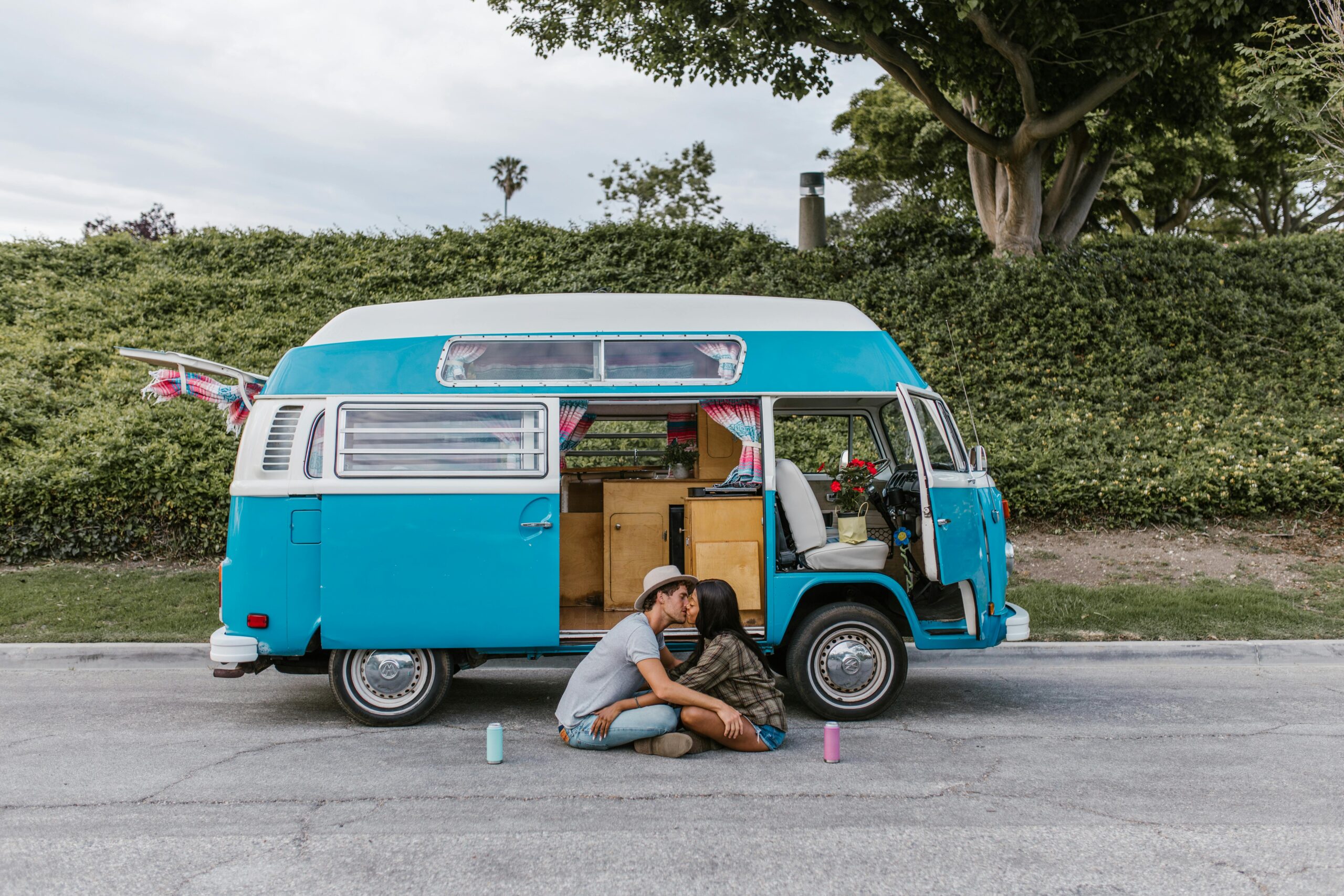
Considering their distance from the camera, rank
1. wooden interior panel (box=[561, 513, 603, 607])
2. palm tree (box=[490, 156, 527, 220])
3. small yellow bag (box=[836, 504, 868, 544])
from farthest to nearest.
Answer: palm tree (box=[490, 156, 527, 220]), wooden interior panel (box=[561, 513, 603, 607]), small yellow bag (box=[836, 504, 868, 544])

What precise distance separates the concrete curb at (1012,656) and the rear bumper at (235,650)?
7.67 feet

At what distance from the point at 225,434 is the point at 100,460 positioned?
58.5 inches

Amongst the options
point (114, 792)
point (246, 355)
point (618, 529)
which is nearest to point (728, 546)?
point (618, 529)

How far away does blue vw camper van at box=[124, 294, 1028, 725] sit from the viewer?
6.48m

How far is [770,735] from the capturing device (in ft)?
19.5

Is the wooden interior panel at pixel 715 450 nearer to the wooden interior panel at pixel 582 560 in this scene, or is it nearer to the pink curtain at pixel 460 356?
the wooden interior panel at pixel 582 560

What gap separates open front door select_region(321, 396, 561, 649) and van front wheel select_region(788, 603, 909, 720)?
1.63 meters

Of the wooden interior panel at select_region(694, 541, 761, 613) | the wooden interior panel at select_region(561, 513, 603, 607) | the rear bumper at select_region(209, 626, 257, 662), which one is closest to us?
the rear bumper at select_region(209, 626, 257, 662)

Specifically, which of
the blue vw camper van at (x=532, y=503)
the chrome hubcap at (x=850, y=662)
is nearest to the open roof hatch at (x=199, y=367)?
the blue vw camper van at (x=532, y=503)

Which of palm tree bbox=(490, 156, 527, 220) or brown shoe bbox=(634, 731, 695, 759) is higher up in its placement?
palm tree bbox=(490, 156, 527, 220)

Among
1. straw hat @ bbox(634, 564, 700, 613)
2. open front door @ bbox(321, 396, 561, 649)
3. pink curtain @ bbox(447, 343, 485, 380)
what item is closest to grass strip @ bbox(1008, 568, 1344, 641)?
straw hat @ bbox(634, 564, 700, 613)

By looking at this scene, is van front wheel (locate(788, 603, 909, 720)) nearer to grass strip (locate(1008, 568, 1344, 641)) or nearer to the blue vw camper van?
the blue vw camper van

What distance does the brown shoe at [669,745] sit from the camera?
5781 mm

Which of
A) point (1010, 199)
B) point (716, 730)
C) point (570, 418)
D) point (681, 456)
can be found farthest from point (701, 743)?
point (1010, 199)
